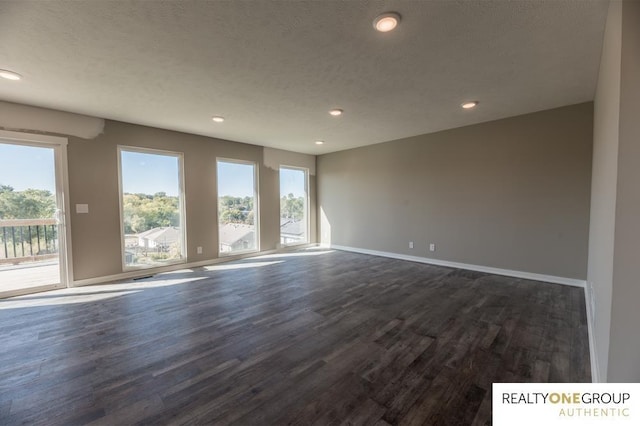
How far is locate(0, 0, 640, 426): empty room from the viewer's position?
64.7 inches

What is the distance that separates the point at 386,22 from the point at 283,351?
260 cm

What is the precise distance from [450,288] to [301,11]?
3.58m

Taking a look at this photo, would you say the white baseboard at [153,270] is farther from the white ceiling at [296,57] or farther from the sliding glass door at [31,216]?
the white ceiling at [296,57]

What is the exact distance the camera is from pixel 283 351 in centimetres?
219

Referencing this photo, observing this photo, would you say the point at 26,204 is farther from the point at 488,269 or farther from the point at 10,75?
the point at 488,269

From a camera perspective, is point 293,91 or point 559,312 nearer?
point 559,312

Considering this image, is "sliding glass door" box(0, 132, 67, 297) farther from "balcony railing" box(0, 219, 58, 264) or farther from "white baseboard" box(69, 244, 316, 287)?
"white baseboard" box(69, 244, 316, 287)

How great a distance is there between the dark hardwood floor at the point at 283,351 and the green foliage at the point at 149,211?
1.12 metres

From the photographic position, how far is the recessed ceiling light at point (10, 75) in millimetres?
2615

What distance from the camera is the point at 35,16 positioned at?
1859 mm

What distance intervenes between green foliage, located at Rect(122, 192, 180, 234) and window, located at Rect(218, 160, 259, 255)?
87 centimetres

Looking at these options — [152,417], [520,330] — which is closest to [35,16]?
[152,417]

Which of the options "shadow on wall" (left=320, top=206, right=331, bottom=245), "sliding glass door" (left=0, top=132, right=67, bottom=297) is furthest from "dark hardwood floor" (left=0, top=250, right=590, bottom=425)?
"shadow on wall" (left=320, top=206, right=331, bottom=245)

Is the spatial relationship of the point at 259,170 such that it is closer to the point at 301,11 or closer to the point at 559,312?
the point at 301,11
